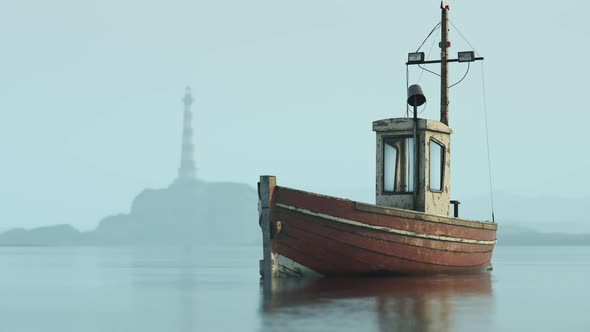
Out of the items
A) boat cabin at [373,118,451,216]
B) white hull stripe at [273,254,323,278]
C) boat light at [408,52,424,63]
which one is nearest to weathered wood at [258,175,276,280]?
white hull stripe at [273,254,323,278]

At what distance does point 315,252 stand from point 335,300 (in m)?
4.39

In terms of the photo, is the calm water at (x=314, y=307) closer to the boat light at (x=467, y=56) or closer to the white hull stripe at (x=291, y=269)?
the white hull stripe at (x=291, y=269)

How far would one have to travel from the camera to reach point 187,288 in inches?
960

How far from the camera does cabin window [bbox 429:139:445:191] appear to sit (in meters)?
23.0

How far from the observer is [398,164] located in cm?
2281

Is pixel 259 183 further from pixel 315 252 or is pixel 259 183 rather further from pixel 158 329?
pixel 158 329

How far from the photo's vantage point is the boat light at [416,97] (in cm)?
2297

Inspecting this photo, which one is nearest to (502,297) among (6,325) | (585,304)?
(585,304)

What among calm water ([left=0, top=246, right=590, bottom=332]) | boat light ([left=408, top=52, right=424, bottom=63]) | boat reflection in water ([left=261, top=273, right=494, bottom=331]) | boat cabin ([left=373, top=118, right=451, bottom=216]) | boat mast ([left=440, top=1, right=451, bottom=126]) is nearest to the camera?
boat reflection in water ([left=261, top=273, right=494, bottom=331])

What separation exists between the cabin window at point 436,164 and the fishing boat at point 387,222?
25 mm

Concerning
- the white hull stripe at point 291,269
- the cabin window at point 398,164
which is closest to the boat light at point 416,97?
the cabin window at point 398,164

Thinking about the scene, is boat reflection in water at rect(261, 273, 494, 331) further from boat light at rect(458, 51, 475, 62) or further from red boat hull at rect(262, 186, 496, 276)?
boat light at rect(458, 51, 475, 62)

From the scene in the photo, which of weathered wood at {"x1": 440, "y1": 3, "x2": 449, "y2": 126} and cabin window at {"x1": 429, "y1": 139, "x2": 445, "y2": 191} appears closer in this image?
cabin window at {"x1": 429, "y1": 139, "x2": 445, "y2": 191}

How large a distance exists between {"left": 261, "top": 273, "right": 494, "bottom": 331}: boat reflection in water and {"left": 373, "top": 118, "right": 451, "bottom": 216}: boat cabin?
1.97 m
